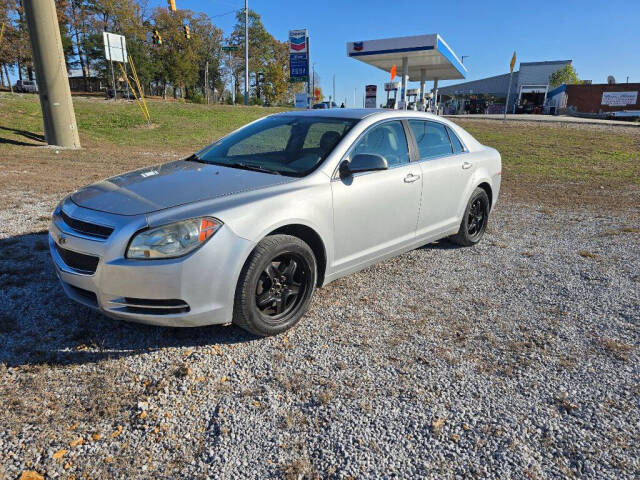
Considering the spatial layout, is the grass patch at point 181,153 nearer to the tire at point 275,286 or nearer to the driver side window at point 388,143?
the tire at point 275,286

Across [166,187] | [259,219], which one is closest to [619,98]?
[259,219]

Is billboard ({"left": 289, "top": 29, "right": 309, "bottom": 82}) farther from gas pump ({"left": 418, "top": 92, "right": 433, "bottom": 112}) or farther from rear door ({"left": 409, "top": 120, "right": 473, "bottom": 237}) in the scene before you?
rear door ({"left": 409, "top": 120, "right": 473, "bottom": 237})

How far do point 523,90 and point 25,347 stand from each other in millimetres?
69020

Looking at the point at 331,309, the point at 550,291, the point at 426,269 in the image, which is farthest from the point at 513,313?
the point at 331,309

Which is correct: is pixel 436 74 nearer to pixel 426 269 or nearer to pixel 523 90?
pixel 426 269

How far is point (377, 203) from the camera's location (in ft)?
12.4

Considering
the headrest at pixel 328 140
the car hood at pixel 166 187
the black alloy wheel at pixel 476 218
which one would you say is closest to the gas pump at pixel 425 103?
the black alloy wheel at pixel 476 218

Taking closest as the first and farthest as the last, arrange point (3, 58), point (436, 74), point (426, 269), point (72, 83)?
1. point (426, 269)
2. point (436, 74)
3. point (3, 58)
4. point (72, 83)

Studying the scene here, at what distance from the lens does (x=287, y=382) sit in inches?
107

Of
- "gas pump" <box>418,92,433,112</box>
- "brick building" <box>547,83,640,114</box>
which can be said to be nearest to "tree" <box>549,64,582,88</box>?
"brick building" <box>547,83,640,114</box>

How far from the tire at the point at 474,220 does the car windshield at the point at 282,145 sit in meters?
2.04

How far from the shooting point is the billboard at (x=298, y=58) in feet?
129

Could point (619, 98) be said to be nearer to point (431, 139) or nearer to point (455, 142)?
point (455, 142)

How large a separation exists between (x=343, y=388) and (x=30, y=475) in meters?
1.59
